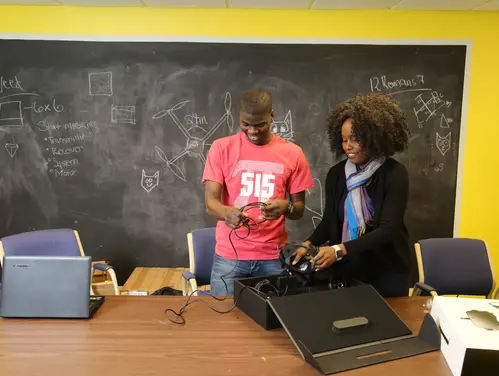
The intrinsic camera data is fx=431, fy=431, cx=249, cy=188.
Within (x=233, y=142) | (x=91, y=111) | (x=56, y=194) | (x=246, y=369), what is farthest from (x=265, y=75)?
(x=246, y=369)

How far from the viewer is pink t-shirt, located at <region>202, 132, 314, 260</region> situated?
6.38ft

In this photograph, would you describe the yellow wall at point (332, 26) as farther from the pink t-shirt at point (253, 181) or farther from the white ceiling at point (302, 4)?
the pink t-shirt at point (253, 181)

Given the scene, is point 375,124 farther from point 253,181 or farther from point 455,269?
point 455,269

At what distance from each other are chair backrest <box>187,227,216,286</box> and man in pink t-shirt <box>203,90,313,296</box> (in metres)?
0.74

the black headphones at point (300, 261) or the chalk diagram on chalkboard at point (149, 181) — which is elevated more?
the chalk diagram on chalkboard at point (149, 181)

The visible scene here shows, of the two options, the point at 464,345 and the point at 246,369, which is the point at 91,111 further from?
the point at 464,345

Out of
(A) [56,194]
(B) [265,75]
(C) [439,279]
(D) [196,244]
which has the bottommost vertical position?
(C) [439,279]

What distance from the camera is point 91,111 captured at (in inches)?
138

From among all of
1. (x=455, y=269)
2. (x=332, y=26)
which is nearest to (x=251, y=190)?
(x=455, y=269)

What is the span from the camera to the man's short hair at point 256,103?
187 centimetres

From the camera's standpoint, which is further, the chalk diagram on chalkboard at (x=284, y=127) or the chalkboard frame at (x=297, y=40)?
the chalk diagram on chalkboard at (x=284, y=127)

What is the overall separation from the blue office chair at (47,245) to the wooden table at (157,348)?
47.7 inches

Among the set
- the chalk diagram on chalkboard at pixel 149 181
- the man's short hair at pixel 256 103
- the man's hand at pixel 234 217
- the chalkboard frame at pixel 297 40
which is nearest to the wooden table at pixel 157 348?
the man's hand at pixel 234 217

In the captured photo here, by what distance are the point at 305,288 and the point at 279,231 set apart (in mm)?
371
